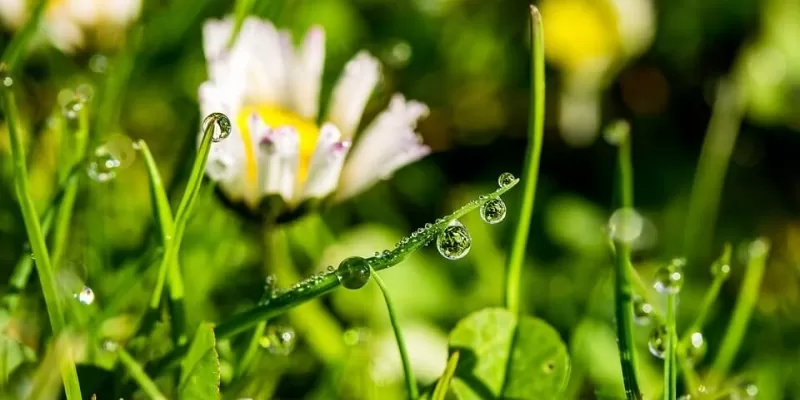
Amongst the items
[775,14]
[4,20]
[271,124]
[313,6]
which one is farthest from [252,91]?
[775,14]

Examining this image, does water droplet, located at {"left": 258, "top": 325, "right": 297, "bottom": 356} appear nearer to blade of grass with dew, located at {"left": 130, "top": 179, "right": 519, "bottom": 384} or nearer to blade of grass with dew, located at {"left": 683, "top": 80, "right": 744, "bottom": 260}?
blade of grass with dew, located at {"left": 130, "top": 179, "right": 519, "bottom": 384}

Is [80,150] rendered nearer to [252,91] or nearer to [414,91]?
[252,91]

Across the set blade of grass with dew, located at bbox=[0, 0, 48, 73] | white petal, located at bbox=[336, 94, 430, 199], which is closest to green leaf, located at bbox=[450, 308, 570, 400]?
white petal, located at bbox=[336, 94, 430, 199]

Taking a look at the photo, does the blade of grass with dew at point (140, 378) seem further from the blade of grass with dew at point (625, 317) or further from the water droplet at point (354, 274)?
the blade of grass with dew at point (625, 317)

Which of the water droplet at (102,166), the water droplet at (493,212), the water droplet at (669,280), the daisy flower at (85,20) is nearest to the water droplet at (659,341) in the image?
the water droplet at (669,280)

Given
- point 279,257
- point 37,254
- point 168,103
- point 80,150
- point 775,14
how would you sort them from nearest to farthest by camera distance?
point 37,254 → point 80,150 → point 279,257 → point 168,103 → point 775,14
